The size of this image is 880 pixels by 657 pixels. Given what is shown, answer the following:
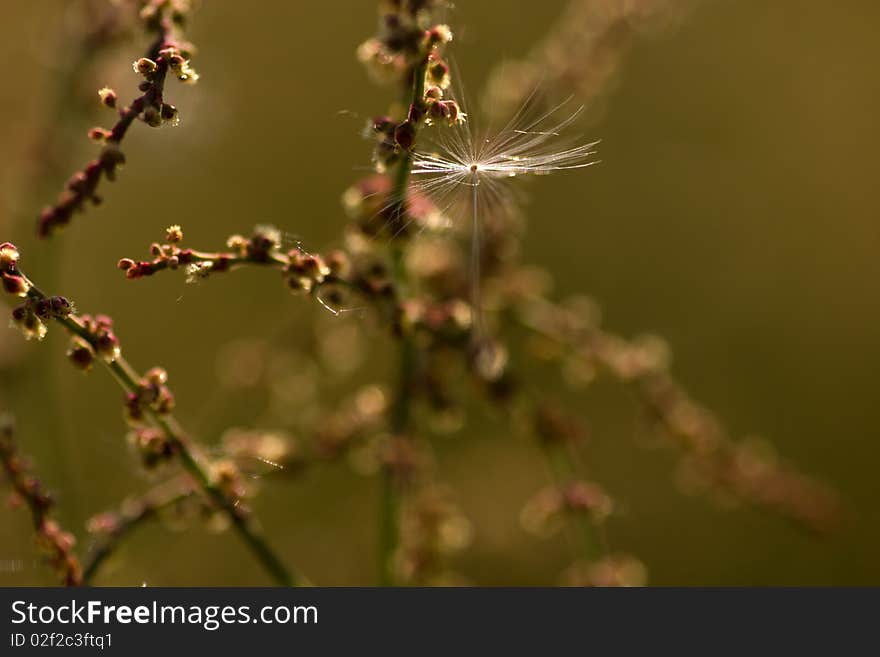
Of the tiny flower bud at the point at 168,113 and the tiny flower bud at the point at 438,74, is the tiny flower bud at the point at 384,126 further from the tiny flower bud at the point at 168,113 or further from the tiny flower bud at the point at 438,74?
the tiny flower bud at the point at 168,113

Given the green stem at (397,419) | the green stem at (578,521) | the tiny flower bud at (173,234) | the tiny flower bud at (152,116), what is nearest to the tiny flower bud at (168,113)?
the tiny flower bud at (152,116)

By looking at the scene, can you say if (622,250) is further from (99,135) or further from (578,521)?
(99,135)

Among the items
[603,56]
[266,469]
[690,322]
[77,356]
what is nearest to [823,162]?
[690,322]

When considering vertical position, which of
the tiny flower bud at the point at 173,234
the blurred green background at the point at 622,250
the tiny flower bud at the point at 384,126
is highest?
the blurred green background at the point at 622,250

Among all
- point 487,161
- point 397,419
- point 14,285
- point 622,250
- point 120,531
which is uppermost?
point 622,250

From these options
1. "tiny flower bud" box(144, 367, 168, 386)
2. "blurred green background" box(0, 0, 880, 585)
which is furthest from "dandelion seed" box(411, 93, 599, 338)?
"blurred green background" box(0, 0, 880, 585)

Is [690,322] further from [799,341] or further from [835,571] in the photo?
[835,571]

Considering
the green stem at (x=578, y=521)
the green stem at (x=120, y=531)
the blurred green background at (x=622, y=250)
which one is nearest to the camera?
the green stem at (x=120, y=531)

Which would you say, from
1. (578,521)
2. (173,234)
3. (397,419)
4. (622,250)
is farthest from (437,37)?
(622,250)
